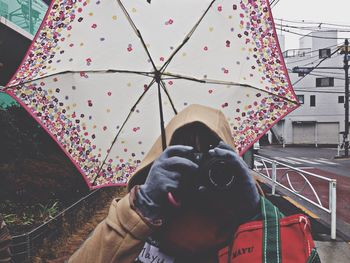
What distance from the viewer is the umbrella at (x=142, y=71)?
184 centimetres

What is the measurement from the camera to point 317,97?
3631cm

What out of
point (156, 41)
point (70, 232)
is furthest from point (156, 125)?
point (70, 232)

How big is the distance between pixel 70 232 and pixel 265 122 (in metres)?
4.08

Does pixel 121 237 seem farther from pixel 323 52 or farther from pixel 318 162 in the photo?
pixel 323 52

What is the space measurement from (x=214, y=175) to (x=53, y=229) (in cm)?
403

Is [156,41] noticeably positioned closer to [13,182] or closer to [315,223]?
[13,182]

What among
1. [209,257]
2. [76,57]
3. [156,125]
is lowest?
[209,257]

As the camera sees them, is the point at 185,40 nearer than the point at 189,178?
No

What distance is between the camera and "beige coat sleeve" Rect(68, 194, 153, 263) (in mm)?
939

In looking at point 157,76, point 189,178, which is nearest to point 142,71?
point 157,76

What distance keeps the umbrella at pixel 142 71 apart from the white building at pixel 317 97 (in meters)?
36.0

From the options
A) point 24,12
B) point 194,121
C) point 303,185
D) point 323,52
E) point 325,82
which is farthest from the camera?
point 325,82

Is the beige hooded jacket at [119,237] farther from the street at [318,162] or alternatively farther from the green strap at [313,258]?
the street at [318,162]

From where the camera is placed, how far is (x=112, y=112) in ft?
6.89
